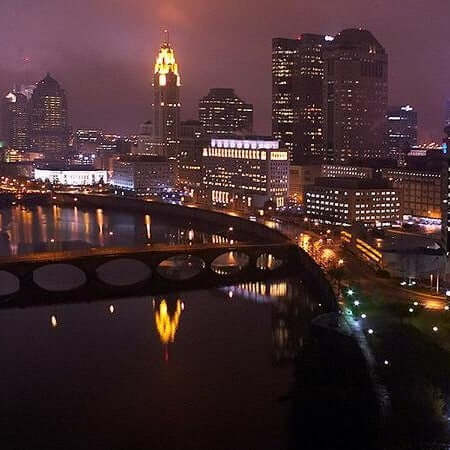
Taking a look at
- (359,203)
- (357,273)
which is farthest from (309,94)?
(357,273)

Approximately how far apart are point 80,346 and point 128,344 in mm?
919

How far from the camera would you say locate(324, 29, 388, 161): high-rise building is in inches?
2176

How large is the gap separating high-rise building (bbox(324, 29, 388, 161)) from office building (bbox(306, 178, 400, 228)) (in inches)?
825

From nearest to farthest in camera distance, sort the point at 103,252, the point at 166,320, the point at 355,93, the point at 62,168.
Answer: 1. the point at 166,320
2. the point at 103,252
3. the point at 355,93
4. the point at 62,168

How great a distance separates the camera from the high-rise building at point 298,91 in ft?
201

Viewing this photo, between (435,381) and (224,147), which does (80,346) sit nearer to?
(435,381)

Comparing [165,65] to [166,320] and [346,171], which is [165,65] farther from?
[166,320]

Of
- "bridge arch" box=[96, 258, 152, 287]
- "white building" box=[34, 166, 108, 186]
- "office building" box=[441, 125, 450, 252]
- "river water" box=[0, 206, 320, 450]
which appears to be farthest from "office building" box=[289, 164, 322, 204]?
"river water" box=[0, 206, 320, 450]

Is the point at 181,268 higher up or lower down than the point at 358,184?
lower down

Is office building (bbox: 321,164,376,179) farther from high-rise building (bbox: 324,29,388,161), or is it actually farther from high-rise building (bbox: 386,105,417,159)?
high-rise building (bbox: 386,105,417,159)

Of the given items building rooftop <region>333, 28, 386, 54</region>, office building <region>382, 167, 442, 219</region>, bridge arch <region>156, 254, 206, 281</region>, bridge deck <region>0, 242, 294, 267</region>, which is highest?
building rooftop <region>333, 28, 386, 54</region>

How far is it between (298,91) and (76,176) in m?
18.8

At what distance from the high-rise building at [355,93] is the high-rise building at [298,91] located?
435cm

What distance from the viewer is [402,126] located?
67.6m
